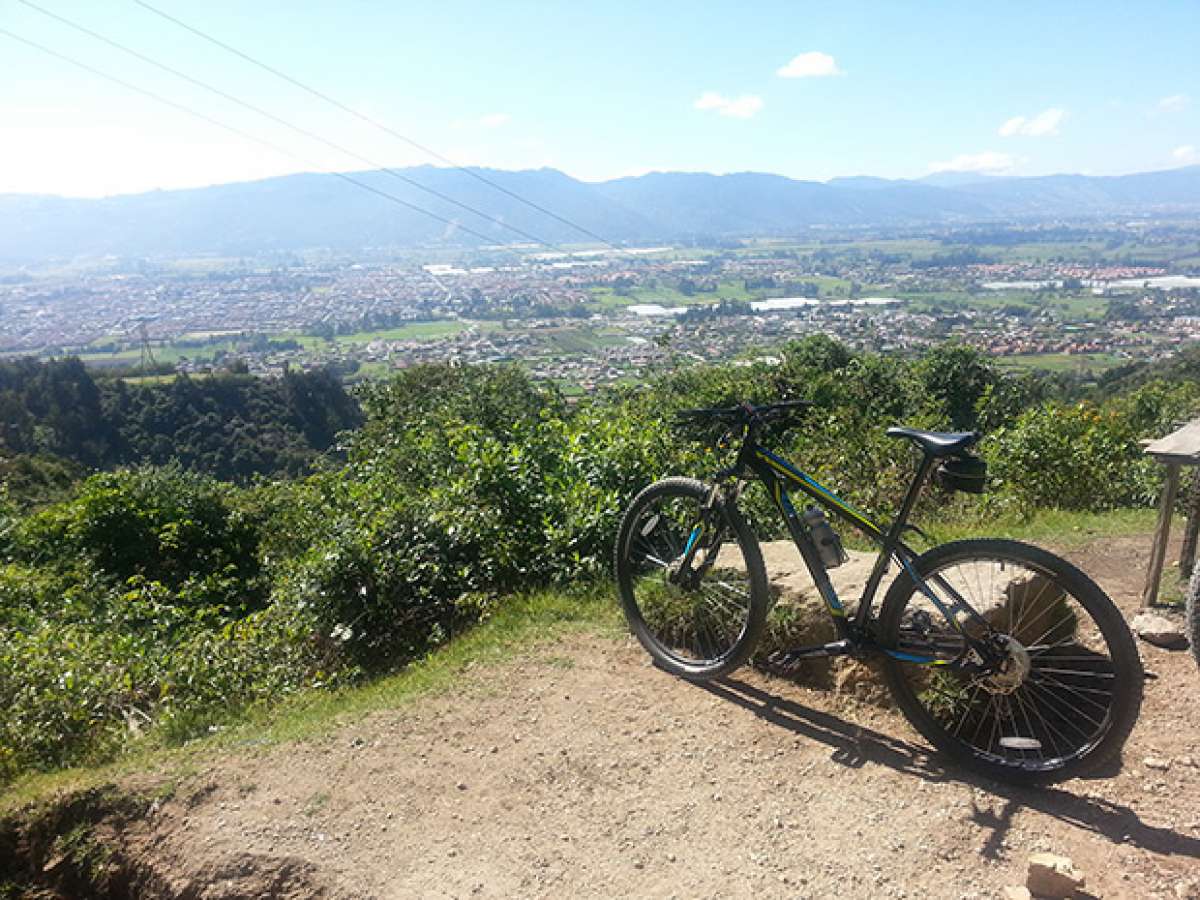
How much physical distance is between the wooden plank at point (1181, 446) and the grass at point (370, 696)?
3.26 m

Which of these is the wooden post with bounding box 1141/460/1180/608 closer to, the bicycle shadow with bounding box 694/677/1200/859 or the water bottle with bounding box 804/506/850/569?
the bicycle shadow with bounding box 694/677/1200/859

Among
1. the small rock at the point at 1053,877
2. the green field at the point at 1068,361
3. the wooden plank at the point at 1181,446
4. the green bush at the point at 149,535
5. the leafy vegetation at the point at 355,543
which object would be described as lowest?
the green field at the point at 1068,361

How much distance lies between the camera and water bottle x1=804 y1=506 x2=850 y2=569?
143 inches

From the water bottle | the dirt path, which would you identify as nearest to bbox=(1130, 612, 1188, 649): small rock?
the dirt path

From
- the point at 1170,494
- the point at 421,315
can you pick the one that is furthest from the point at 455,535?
the point at 421,315

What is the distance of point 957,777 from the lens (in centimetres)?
324

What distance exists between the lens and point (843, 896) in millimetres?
2764

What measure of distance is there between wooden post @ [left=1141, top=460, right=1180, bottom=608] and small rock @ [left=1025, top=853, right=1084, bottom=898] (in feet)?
8.91

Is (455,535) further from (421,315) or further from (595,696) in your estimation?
(421,315)

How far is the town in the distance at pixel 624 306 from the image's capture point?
41356 mm

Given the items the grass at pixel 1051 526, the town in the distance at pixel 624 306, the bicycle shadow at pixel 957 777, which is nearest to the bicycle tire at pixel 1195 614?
the bicycle shadow at pixel 957 777

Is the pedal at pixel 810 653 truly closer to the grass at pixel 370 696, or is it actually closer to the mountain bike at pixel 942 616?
the mountain bike at pixel 942 616

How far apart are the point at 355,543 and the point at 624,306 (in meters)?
55.2

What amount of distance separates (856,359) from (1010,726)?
1718cm
